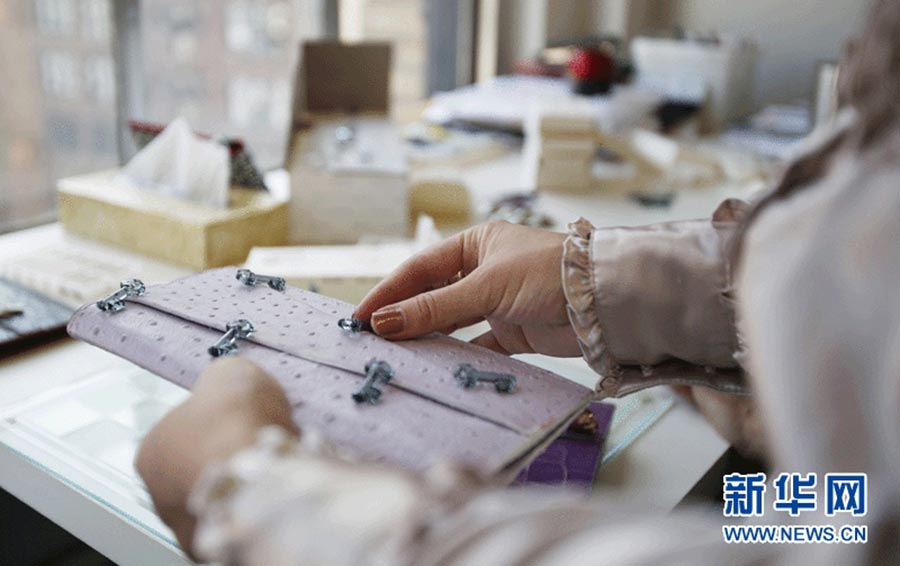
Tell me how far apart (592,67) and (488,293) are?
→ 1294 millimetres

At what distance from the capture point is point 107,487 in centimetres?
63

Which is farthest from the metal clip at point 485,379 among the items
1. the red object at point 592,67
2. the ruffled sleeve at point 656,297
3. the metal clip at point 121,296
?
the red object at point 592,67

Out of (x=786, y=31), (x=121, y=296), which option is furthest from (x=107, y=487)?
(x=786, y=31)

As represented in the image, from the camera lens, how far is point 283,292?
70 cm

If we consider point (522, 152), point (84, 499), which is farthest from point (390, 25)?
point (84, 499)

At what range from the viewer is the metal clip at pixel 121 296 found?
0.63 m

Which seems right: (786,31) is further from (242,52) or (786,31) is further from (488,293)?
(488,293)

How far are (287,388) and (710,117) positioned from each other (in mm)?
1751

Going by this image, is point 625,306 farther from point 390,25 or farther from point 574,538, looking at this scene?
point 390,25

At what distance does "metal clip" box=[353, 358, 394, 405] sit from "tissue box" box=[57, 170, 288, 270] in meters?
0.55

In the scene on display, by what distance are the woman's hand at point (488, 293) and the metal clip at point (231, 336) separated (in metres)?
0.09

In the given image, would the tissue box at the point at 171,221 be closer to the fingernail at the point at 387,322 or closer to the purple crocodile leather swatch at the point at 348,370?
the purple crocodile leather swatch at the point at 348,370

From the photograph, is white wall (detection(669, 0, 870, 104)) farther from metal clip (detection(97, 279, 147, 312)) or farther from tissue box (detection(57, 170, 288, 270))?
metal clip (detection(97, 279, 147, 312))

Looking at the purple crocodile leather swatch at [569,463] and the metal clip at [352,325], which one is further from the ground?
the metal clip at [352,325]
